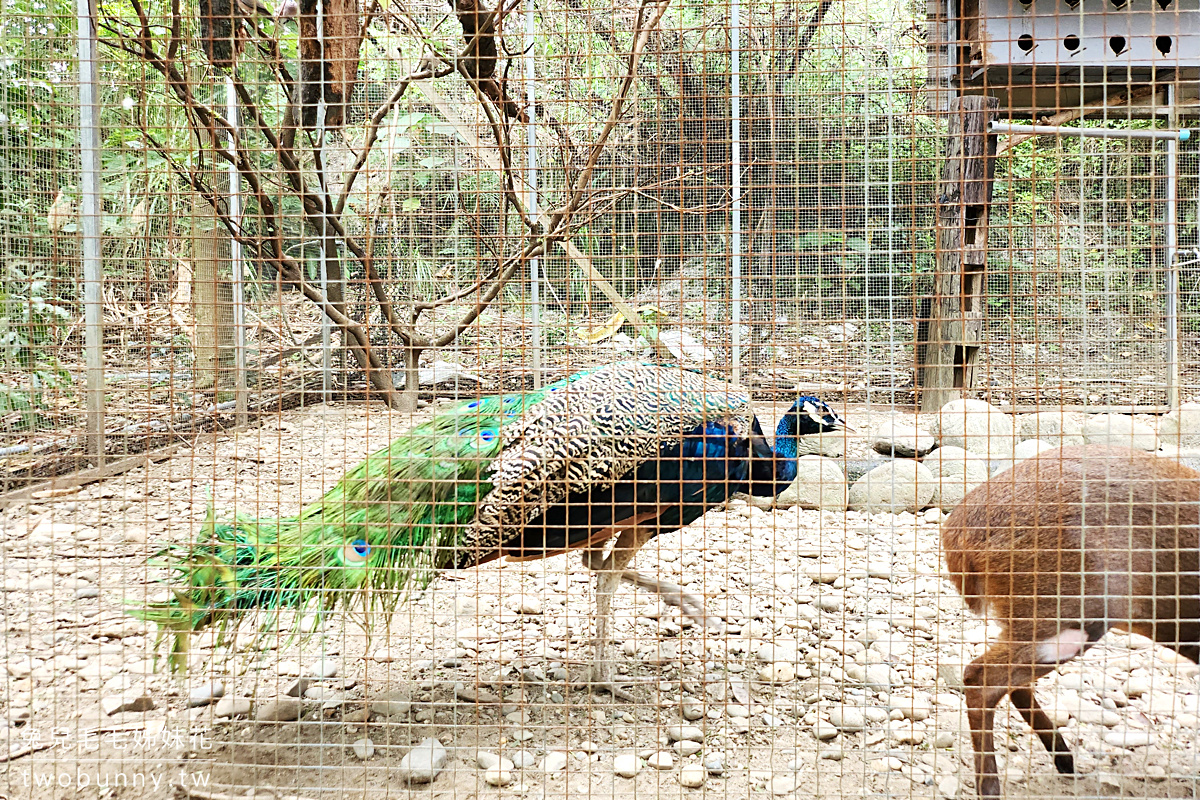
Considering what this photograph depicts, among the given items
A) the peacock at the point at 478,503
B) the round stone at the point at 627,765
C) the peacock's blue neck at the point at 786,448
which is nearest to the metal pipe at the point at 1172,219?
the peacock at the point at 478,503

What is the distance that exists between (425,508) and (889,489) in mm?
3392

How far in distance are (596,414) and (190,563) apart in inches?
54.2

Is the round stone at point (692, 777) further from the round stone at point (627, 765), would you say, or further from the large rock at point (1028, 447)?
the large rock at point (1028, 447)

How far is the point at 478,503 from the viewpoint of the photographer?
9.85ft

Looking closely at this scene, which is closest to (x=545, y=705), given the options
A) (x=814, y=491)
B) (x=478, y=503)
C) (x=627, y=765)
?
(x=627, y=765)

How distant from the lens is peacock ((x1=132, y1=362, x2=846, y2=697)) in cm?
279

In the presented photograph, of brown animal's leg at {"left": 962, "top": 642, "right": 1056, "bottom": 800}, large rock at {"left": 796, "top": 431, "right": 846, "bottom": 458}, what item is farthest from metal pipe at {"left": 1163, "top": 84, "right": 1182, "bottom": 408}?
large rock at {"left": 796, "top": 431, "right": 846, "bottom": 458}

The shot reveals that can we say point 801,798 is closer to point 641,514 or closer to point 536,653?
point 641,514

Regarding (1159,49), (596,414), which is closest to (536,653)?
(596,414)

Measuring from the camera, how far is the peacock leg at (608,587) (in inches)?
135

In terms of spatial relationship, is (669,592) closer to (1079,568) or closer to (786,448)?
(786,448)

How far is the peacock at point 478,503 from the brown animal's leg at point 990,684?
846 mm

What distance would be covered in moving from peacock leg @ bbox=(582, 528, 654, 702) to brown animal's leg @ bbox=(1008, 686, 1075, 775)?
4.42 ft

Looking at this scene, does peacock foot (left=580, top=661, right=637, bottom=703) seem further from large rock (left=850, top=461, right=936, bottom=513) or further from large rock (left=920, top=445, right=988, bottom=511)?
large rock (left=920, top=445, right=988, bottom=511)
